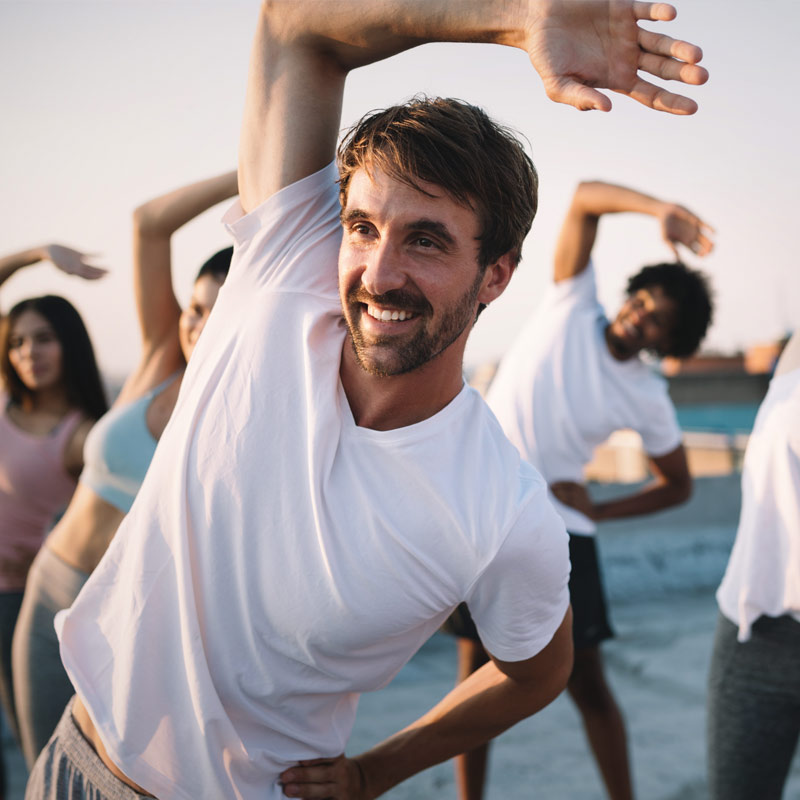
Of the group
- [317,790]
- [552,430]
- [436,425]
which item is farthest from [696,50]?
[552,430]

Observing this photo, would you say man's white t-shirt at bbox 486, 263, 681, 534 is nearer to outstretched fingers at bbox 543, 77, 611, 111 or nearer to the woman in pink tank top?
the woman in pink tank top

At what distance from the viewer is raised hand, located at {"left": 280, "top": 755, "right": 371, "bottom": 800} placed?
156 centimetres

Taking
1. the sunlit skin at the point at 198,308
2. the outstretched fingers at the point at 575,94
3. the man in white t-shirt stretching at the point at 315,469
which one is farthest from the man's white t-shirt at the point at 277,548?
the sunlit skin at the point at 198,308

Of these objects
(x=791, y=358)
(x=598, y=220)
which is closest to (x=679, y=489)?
(x=598, y=220)

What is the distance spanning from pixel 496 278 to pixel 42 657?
67.4 inches

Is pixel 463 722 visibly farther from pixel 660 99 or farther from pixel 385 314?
pixel 660 99

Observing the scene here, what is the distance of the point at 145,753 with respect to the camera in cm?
146

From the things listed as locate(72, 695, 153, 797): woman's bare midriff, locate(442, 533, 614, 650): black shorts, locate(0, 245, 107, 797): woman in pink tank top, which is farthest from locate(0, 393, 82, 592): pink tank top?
locate(72, 695, 153, 797): woman's bare midriff

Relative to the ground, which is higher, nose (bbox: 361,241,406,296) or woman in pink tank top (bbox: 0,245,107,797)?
nose (bbox: 361,241,406,296)

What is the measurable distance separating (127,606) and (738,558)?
5.19ft

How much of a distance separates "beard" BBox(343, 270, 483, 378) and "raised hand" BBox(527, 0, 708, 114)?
40 centimetres

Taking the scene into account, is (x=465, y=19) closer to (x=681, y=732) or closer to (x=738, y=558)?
(x=738, y=558)

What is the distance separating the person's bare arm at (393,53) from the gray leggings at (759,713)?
1.49 meters

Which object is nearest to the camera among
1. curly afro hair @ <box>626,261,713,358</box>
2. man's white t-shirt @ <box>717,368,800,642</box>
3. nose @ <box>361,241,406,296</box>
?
nose @ <box>361,241,406,296</box>
